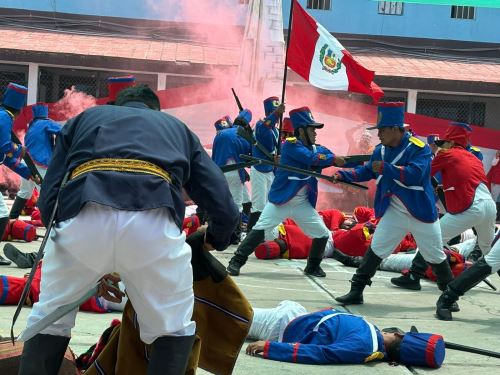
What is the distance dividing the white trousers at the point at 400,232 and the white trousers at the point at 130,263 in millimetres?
4432

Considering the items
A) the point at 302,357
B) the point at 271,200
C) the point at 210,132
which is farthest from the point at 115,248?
the point at 210,132

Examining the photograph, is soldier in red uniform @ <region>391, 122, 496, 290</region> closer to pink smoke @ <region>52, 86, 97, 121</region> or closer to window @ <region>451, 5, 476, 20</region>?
pink smoke @ <region>52, 86, 97, 121</region>

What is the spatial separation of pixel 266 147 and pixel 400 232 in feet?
14.1

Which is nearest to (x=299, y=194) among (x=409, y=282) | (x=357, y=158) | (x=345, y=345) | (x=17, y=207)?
(x=357, y=158)

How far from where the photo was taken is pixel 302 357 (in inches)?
203

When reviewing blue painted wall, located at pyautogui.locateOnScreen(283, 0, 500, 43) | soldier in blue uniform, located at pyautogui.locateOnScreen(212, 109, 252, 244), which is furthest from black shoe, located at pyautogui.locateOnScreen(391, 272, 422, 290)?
blue painted wall, located at pyautogui.locateOnScreen(283, 0, 500, 43)

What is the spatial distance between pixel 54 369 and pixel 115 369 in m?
0.33

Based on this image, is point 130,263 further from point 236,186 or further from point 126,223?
point 236,186

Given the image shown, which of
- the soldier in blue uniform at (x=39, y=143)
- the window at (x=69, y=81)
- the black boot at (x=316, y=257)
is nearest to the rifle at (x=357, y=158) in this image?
the black boot at (x=316, y=257)

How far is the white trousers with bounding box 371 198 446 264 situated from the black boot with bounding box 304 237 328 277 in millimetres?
1630

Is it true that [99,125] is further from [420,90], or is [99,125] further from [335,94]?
[420,90]

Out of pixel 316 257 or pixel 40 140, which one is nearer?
pixel 316 257

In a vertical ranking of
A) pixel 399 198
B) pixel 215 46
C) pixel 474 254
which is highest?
pixel 215 46

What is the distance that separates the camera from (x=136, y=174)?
3.34m
